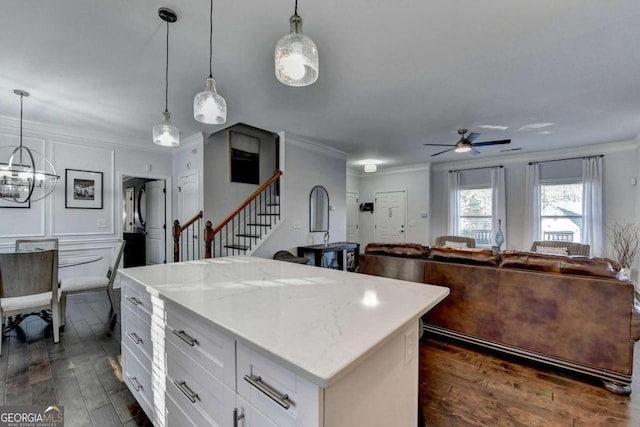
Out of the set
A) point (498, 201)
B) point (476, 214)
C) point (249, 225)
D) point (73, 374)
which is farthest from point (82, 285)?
point (498, 201)

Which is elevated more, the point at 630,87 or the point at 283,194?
the point at 630,87

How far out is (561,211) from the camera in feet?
18.8

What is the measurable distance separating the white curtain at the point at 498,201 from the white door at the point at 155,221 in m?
7.07

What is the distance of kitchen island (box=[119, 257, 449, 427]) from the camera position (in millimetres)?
793

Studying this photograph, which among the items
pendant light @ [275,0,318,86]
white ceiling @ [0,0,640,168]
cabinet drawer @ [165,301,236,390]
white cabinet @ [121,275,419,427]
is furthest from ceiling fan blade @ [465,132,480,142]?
cabinet drawer @ [165,301,236,390]

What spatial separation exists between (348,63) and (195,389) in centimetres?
Result: 269

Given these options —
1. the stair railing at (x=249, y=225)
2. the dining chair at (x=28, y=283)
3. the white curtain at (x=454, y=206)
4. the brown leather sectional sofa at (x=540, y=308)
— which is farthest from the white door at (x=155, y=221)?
the white curtain at (x=454, y=206)

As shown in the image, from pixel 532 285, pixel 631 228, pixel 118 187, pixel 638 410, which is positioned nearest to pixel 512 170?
pixel 631 228

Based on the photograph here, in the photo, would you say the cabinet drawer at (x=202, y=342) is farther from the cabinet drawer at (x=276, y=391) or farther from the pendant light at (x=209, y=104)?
the pendant light at (x=209, y=104)

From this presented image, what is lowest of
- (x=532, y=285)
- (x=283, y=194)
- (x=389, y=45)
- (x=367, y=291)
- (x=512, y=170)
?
(x=532, y=285)

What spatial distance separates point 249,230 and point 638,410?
508 centimetres

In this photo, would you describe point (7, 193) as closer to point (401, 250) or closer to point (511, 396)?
point (401, 250)

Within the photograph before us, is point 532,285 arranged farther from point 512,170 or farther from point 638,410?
point 512,170

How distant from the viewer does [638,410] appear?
72.6 inches
